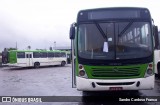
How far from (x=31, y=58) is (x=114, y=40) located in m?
28.2

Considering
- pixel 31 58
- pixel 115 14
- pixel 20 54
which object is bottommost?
pixel 31 58

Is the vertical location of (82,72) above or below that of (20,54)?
above

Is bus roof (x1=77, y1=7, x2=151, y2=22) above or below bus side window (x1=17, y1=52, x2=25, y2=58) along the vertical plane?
above

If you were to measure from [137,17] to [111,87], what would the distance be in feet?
8.16

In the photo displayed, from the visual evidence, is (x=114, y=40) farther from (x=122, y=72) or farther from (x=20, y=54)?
(x=20, y=54)

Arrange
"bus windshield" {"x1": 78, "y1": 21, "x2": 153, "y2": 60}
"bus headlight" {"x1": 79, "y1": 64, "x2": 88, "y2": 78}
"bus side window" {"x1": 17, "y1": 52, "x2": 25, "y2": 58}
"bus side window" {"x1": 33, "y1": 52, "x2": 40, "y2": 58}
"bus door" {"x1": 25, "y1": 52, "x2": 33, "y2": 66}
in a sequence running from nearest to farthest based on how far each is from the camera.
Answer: "bus windshield" {"x1": 78, "y1": 21, "x2": 153, "y2": 60}, "bus headlight" {"x1": 79, "y1": 64, "x2": 88, "y2": 78}, "bus side window" {"x1": 17, "y1": 52, "x2": 25, "y2": 58}, "bus door" {"x1": 25, "y1": 52, "x2": 33, "y2": 66}, "bus side window" {"x1": 33, "y1": 52, "x2": 40, "y2": 58}

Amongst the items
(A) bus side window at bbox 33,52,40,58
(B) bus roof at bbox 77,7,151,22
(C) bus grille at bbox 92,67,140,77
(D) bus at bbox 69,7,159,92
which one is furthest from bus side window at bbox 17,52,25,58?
(C) bus grille at bbox 92,67,140,77

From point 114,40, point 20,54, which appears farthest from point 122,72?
point 20,54

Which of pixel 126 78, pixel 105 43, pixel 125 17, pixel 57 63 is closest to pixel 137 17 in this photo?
pixel 125 17

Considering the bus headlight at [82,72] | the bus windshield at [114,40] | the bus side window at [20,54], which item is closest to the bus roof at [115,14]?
the bus windshield at [114,40]

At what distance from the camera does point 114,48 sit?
30.1 ft

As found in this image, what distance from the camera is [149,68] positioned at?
9234 millimetres

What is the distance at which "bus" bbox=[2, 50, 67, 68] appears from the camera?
34.8 metres

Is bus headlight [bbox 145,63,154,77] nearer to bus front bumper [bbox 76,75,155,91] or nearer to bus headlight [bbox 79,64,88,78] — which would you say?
bus front bumper [bbox 76,75,155,91]
